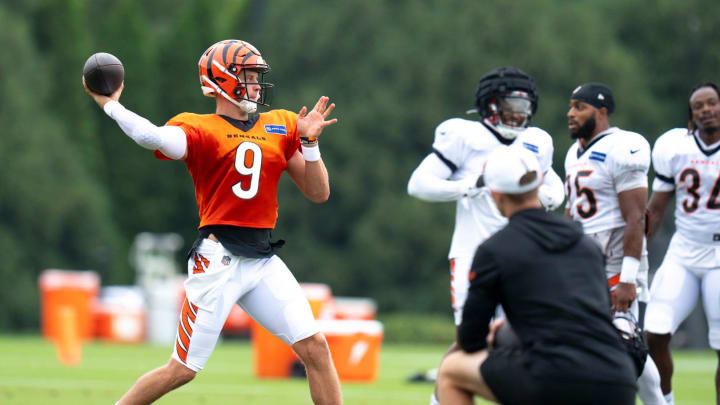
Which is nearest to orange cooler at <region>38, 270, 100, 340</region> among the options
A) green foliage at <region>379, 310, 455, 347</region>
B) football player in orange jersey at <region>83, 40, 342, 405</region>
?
green foliage at <region>379, 310, 455, 347</region>

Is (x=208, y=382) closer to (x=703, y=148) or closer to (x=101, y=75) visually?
(x=703, y=148)

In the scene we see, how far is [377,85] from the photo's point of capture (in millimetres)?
34469

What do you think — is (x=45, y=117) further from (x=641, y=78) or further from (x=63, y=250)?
(x=641, y=78)

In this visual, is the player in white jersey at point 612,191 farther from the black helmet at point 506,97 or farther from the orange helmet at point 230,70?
the orange helmet at point 230,70

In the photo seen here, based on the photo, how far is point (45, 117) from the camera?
2950 cm

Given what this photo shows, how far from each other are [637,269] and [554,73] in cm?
2637

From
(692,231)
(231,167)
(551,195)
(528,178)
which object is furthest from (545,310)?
(692,231)

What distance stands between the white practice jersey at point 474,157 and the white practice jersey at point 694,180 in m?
1.48

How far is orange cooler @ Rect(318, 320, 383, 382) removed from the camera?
12.7m

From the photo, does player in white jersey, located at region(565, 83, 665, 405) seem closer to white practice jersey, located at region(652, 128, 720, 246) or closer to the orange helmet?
white practice jersey, located at region(652, 128, 720, 246)

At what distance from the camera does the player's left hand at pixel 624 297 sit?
7.03 m

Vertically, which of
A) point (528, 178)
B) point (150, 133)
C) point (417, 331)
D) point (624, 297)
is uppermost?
point (150, 133)

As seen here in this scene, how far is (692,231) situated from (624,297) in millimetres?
1194

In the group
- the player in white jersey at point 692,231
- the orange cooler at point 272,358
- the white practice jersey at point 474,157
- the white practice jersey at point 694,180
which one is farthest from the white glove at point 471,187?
the orange cooler at point 272,358
